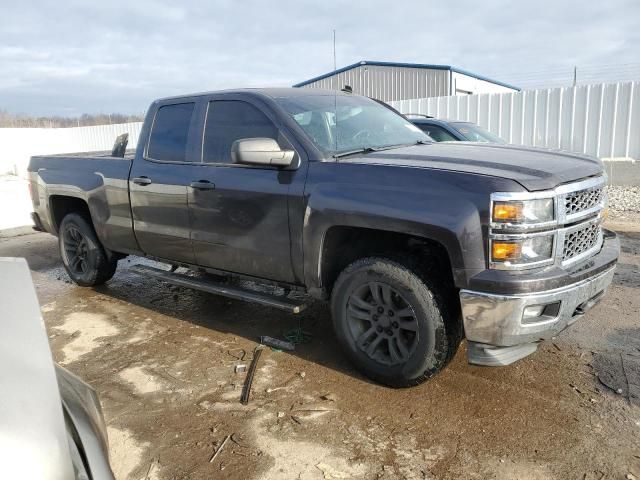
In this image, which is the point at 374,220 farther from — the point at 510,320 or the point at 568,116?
the point at 568,116

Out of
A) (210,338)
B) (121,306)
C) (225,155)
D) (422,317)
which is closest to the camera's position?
(422,317)

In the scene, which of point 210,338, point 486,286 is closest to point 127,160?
point 210,338

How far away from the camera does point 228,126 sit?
418cm

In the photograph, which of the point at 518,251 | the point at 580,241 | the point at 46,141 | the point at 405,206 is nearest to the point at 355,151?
the point at 405,206

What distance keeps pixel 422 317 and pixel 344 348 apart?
0.67 meters

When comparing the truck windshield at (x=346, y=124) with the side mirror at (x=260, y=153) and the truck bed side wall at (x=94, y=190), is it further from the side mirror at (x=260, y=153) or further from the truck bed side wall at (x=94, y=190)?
the truck bed side wall at (x=94, y=190)

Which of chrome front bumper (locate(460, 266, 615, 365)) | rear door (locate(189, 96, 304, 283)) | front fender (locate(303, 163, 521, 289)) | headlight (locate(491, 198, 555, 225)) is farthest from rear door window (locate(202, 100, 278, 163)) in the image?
chrome front bumper (locate(460, 266, 615, 365))

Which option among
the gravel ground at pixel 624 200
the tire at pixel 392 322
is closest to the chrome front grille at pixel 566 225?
the tire at pixel 392 322

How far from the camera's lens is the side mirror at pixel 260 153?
350 cm

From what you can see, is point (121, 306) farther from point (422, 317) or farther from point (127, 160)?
point (422, 317)

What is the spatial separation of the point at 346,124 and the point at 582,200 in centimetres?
178

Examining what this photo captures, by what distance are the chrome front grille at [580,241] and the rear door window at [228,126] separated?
7.02 feet

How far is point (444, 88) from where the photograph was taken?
64.5 feet

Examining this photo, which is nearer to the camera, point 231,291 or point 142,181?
point 231,291
